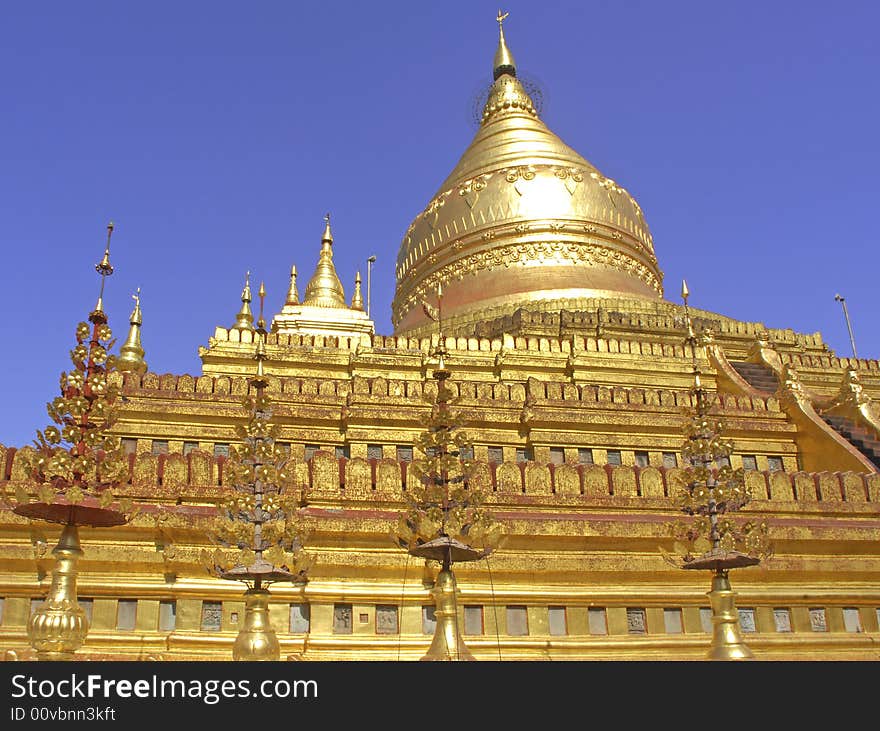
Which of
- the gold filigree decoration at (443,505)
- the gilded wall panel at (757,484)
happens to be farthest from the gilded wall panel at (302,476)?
the gilded wall panel at (757,484)

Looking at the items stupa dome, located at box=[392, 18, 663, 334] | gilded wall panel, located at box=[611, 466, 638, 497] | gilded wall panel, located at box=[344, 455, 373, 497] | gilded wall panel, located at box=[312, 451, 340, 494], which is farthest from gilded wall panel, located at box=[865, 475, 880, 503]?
stupa dome, located at box=[392, 18, 663, 334]

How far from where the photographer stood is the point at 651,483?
13953 mm

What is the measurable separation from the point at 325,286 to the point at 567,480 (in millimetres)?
22229

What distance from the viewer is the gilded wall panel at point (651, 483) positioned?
45.5 ft

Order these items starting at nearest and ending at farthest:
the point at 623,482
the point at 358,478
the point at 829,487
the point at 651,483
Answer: the point at 358,478, the point at 623,482, the point at 651,483, the point at 829,487

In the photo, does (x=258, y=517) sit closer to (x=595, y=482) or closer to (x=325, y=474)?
(x=325, y=474)

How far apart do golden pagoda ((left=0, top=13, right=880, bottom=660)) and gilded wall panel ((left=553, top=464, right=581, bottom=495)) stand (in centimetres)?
3

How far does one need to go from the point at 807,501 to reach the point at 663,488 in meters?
2.33

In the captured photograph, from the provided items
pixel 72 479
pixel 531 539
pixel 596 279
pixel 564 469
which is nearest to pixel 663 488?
pixel 564 469

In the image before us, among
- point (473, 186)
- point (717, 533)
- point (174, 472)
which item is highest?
point (473, 186)

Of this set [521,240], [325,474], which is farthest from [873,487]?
[521,240]

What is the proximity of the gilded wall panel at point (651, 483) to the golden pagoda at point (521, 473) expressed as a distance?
28 mm

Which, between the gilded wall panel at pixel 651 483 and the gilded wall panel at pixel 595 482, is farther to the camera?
the gilded wall panel at pixel 651 483

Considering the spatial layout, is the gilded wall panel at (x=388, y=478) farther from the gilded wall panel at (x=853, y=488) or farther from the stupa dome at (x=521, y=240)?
the stupa dome at (x=521, y=240)
